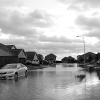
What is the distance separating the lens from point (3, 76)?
18.4 meters

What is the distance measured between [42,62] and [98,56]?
32319 millimetres

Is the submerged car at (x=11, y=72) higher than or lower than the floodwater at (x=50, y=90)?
higher

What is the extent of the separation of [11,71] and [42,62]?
49.7 meters

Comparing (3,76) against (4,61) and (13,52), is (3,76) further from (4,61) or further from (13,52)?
(13,52)

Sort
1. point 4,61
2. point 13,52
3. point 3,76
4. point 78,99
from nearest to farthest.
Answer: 1. point 78,99
2. point 3,76
3. point 4,61
4. point 13,52

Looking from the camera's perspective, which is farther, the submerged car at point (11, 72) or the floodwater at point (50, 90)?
the submerged car at point (11, 72)

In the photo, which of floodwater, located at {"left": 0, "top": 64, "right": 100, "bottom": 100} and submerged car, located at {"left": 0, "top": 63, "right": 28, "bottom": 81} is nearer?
floodwater, located at {"left": 0, "top": 64, "right": 100, "bottom": 100}

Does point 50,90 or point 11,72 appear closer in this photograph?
point 50,90

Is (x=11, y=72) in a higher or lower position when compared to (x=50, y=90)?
higher

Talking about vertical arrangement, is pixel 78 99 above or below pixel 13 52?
below

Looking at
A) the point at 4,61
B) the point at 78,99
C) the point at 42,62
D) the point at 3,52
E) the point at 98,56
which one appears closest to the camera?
the point at 78,99

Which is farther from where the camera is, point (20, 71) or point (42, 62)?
point (42, 62)

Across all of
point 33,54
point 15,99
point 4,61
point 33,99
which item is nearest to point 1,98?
point 15,99

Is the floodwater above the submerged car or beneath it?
beneath
